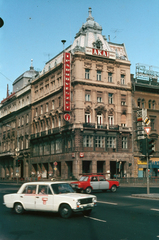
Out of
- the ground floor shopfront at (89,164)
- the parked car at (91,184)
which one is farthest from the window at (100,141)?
the parked car at (91,184)

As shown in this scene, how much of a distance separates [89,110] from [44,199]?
37358mm

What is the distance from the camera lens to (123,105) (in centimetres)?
5341

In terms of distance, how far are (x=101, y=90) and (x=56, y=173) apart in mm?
16794

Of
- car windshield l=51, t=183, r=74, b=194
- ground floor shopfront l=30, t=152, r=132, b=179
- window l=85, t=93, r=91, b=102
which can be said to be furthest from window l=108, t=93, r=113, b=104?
car windshield l=51, t=183, r=74, b=194

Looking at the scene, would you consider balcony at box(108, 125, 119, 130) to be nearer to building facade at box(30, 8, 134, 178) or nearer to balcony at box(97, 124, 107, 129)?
building facade at box(30, 8, 134, 178)

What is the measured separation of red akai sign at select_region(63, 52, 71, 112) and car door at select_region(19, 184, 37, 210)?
35100mm

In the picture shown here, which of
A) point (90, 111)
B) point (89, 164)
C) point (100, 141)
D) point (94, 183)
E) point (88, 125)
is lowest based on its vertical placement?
point (94, 183)

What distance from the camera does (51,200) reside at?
12406mm

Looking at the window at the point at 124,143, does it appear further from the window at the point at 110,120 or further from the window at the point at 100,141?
the window at the point at 100,141

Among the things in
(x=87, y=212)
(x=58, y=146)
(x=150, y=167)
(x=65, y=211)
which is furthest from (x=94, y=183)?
(x=150, y=167)

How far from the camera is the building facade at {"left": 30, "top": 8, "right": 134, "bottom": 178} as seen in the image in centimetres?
4850

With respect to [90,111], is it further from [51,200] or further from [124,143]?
[51,200]

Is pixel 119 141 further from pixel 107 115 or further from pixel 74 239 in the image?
pixel 74 239

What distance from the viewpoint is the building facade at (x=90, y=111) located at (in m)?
48.5
